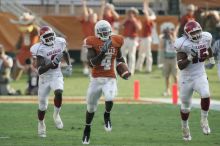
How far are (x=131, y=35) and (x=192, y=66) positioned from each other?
48.1ft

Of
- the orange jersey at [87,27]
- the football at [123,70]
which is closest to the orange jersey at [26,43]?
the orange jersey at [87,27]

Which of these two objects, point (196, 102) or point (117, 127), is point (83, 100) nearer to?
point (196, 102)

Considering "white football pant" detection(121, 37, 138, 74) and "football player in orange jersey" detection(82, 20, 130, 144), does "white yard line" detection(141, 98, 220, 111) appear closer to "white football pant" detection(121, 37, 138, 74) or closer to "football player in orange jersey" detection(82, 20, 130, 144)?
"white football pant" detection(121, 37, 138, 74)

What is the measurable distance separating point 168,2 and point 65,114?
606 inches

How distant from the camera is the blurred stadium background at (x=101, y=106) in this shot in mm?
15039

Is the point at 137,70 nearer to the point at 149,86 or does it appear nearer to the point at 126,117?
the point at 149,86

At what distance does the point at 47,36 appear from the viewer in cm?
1552

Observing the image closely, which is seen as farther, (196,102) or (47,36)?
(196,102)

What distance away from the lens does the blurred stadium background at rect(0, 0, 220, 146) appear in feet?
49.3

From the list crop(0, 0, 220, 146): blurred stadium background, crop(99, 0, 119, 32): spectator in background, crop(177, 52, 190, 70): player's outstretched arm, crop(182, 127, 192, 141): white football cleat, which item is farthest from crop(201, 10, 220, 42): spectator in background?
crop(182, 127, 192, 141): white football cleat

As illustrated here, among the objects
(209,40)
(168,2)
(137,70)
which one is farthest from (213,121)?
(168,2)

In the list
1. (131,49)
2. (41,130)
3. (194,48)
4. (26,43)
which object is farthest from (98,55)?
(131,49)

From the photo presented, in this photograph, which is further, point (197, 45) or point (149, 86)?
point (149, 86)

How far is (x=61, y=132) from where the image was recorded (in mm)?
15938
